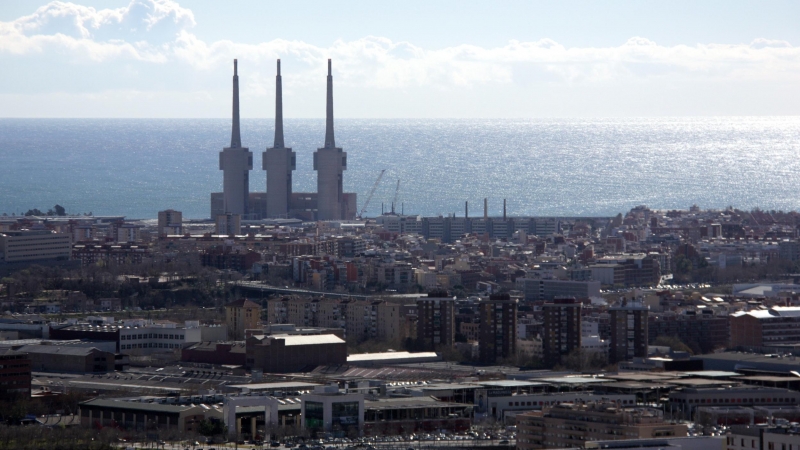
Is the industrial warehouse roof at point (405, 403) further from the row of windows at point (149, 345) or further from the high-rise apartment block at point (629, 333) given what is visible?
the row of windows at point (149, 345)

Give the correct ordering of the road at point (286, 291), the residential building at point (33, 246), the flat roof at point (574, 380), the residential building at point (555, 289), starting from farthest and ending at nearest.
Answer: the residential building at point (33, 246)
the road at point (286, 291)
the residential building at point (555, 289)
the flat roof at point (574, 380)

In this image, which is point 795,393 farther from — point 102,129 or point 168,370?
point 102,129

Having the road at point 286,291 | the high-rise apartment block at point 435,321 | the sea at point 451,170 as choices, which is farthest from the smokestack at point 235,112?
the high-rise apartment block at point 435,321

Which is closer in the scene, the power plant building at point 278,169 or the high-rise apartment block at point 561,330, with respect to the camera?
the high-rise apartment block at point 561,330

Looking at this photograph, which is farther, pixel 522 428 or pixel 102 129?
pixel 102 129

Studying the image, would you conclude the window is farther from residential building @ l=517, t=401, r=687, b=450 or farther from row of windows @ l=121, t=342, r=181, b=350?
row of windows @ l=121, t=342, r=181, b=350

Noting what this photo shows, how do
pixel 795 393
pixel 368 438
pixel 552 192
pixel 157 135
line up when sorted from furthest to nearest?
pixel 157 135 < pixel 552 192 < pixel 795 393 < pixel 368 438

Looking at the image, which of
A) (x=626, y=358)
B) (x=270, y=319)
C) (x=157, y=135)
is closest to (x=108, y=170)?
(x=157, y=135)
